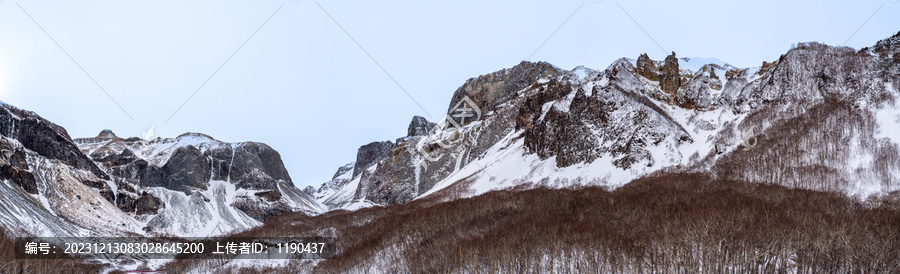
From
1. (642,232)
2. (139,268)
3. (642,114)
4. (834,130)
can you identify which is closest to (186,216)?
(139,268)

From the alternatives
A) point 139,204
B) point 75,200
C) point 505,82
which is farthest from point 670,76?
point 139,204

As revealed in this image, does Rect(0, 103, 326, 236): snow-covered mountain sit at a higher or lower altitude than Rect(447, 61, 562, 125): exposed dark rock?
lower

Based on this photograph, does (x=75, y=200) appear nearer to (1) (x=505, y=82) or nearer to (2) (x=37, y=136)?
(2) (x=37, y=136)

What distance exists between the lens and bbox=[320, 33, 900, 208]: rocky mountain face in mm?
70188

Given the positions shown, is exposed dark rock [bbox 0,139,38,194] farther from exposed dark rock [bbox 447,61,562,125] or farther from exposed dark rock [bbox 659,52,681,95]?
exposed dark rock [bbox 659,52,681,95]

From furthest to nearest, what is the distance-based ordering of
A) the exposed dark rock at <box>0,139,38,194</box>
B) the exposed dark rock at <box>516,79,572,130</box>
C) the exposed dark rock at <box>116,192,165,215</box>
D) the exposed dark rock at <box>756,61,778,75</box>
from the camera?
the exposed dark rock at <box>116,192,165,215</box>, the exposed dark rock at <box>516,79,572,130</box>, the exposed dark rock at <box>0,139,38,194</box>, the exposed dark rock at <box>756,61,778,75</box>

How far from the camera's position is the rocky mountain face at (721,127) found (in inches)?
2763

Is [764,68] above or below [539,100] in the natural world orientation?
below

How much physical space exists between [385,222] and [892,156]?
7609 cm

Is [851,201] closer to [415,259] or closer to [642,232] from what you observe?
[642,232]

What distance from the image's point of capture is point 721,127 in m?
93.1

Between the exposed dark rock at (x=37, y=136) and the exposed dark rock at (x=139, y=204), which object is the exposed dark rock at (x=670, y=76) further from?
the exposed dark rock at (x=37, y=136)

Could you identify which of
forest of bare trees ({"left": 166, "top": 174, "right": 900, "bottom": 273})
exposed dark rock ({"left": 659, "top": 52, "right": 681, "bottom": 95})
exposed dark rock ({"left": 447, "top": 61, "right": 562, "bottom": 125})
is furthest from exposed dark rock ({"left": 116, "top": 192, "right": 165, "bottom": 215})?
exposed dark rock ({"left": 659, "top": 52, "right": 681, "bottom": 95})

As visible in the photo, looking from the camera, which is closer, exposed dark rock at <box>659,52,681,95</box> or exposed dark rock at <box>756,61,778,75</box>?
exposed dark rock at <box>756,61,778,75</box>
